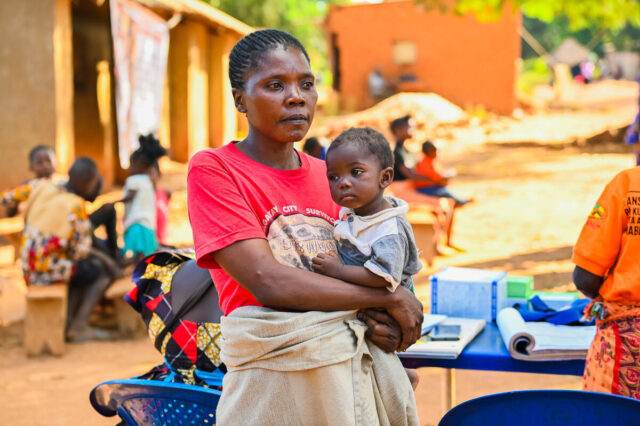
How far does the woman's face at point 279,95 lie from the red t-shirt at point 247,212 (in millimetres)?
116

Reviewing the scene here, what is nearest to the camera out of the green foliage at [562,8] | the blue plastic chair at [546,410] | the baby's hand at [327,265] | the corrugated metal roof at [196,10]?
the blue plastic chair at [546,410]

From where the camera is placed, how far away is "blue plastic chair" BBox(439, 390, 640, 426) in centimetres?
176

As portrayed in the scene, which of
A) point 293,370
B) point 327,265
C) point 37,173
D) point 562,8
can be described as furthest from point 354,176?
point 562,8

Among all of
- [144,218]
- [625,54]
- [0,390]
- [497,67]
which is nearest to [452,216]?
[144,218]

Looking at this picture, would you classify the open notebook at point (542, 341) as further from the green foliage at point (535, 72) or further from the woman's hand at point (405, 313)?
the green foliage at point (535, 72)

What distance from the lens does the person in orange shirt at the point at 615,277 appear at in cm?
249

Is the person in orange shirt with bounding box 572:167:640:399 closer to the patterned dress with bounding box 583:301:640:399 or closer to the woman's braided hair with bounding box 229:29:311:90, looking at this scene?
the patterned dress with bounding box 583:301:640:399

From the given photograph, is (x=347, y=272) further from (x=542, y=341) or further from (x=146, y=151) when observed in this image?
(x=146, y=151)

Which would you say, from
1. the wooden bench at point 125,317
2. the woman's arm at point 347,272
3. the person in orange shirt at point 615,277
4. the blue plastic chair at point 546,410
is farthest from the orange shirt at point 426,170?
the blue plastic chair at point 546,410

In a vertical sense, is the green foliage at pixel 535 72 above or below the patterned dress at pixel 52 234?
above

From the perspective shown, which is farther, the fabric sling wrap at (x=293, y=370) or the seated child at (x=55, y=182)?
the seated child at (x=55, y=182)

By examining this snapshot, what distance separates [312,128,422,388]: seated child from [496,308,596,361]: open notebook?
68cm

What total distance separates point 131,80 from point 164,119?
13.5ft

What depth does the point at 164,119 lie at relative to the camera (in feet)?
46.0
